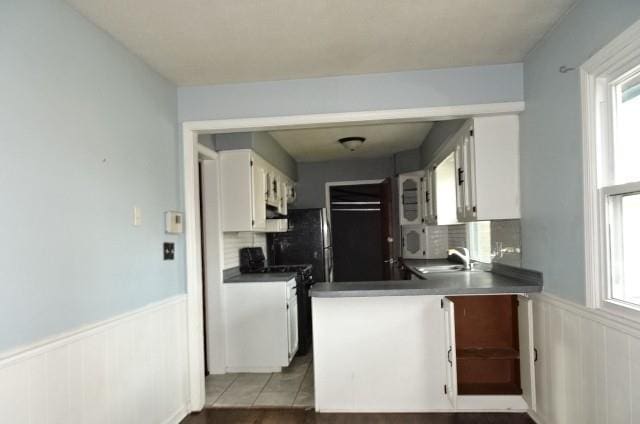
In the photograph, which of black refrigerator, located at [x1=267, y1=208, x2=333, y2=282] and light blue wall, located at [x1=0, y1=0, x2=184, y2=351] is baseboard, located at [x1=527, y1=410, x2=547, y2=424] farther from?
black refrigerator, located at [x1=267, y1=208, x2=333, y2=282]

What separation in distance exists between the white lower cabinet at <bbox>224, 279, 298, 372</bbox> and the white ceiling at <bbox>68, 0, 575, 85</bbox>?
1960 mm

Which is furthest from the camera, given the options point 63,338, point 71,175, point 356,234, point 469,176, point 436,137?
point 356,234

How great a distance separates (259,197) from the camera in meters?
4.21

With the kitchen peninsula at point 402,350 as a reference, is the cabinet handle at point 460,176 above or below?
above

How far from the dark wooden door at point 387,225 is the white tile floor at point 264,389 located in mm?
2245

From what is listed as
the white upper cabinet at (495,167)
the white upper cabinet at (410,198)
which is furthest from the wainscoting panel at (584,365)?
the white upper cabinet at (410,198)

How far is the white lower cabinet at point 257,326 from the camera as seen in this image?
12.8 ft

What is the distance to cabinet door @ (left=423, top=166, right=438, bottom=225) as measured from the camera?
473cm

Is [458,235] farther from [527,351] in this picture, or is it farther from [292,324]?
[527,351]

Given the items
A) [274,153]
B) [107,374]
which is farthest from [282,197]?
[107,374]

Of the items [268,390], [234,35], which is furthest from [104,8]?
[268,390]

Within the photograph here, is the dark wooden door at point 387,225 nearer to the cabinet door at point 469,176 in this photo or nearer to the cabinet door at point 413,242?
the cabinet door at point 413,242

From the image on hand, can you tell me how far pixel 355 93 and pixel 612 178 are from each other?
1664 mm

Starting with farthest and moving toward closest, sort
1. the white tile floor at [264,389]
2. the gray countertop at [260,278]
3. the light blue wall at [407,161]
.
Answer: the light blue wall at [407,161] → the gray countertop at [260,278] → the white tile floor at [264,389]
